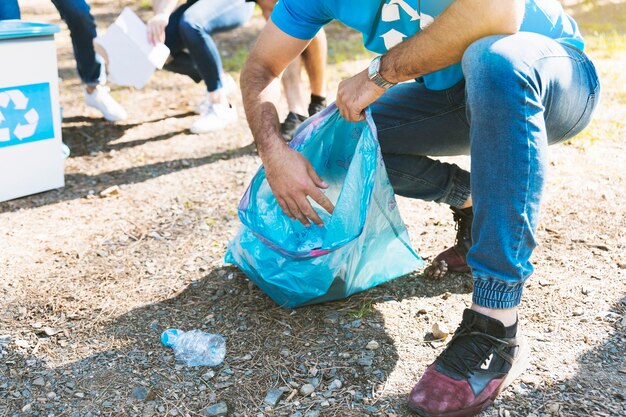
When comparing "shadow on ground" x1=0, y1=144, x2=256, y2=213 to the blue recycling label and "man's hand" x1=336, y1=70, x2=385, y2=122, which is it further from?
"man's hand" x1=336, y1=70, x2=385, y2=122

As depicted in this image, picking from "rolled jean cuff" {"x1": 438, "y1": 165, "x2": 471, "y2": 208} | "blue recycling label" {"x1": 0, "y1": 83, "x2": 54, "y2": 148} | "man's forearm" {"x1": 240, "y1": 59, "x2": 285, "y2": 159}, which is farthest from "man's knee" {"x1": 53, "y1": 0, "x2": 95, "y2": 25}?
"rolled jean cuff" {"x1": 438, "y1": 165, "x2": 471, "y2": 208}

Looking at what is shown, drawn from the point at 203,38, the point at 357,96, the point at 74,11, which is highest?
the point at 357,96

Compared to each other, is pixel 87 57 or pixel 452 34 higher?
pixel 452 34

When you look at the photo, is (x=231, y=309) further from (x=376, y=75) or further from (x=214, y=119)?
(x=214, y=119)

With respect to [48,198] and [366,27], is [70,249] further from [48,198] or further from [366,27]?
[366,27]

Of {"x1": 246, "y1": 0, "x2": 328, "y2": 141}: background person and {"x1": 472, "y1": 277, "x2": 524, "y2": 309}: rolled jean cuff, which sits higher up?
{"x1": 472, "y1": 277, "x2": 524, "y2": 309}: rolled jean cuff

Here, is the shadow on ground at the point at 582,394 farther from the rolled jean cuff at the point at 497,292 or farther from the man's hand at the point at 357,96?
the man's hand at the point at 357,96

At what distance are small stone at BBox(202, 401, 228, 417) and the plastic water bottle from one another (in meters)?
0.17

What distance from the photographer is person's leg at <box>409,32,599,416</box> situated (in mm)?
1433

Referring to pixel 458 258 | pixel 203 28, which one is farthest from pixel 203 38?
pixel 458 258

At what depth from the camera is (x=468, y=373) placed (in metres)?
1.54

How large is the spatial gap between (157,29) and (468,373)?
7.65ft

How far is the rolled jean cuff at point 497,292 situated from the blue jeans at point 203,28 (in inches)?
92.4

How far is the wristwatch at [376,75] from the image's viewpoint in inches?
64.3
